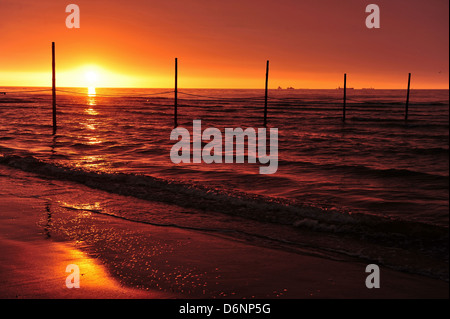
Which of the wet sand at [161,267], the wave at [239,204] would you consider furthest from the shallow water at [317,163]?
the wet sand at [161,267]

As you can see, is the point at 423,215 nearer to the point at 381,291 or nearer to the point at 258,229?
the point at 258,229

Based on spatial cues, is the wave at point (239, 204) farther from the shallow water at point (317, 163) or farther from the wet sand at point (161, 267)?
the wet sand at point (161, 267)

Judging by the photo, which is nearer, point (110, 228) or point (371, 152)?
point (110, 228)

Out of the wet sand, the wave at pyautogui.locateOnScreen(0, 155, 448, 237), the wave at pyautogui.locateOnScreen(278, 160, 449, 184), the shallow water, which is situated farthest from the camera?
the wave at pyautogui.locateOnScreen(278, 160, 449, 184)

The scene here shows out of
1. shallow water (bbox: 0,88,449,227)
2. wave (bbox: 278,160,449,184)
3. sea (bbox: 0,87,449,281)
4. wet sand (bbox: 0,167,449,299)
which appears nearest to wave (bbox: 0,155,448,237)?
sea (bbox: 0,87,449,281)

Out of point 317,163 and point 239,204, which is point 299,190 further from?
point 317,163

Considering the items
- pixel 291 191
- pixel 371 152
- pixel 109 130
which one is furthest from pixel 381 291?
pixel 109 130

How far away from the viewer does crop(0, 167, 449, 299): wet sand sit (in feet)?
15.7

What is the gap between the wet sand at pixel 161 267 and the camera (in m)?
4.78

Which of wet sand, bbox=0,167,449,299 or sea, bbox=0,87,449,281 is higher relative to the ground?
sea, bbox=0,87,449,281

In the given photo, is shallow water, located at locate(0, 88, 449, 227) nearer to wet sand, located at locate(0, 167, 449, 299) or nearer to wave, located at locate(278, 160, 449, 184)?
wave, located at locate(278, 160, 449, 184)

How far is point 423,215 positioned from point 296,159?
8606mm

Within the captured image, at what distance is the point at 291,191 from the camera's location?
35.8ft
